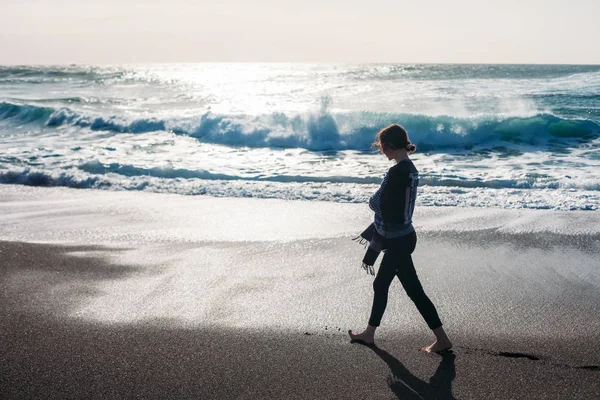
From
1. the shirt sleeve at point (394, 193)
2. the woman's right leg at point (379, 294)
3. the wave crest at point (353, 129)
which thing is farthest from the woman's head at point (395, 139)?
the wave crest at point (353, 129)

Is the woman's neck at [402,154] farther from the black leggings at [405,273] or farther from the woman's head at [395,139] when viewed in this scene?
the black leggings at [405,273]

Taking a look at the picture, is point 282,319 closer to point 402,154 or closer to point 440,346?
point 440,346

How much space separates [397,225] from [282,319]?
1.26 m

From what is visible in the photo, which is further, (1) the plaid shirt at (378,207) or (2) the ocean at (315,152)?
(2) the ocean at (315,152)

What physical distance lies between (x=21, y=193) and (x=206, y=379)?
7445 millimetres

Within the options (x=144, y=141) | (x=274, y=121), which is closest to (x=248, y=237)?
(x=144, y=141)

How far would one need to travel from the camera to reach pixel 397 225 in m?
3.59

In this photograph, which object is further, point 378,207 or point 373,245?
point 373,245

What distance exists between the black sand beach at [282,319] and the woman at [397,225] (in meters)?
0.18

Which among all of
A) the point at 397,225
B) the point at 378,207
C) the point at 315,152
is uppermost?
the point at 378,207

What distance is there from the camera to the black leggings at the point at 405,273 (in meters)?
3.64

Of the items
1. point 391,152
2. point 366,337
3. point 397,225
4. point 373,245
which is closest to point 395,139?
point 391,152

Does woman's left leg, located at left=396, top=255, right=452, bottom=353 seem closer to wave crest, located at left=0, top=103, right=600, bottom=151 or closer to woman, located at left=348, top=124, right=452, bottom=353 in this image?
woman, located at left=348, top=124, right=452, bottom=353

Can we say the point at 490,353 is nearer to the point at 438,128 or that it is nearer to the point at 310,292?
the point at 310,292
